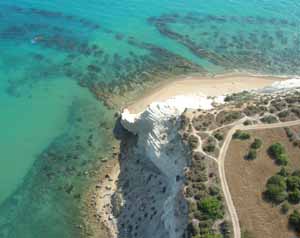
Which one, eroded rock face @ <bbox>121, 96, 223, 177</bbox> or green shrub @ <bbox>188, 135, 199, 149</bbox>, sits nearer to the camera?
green shrub @ <bbox>188, 135, 199, 149</bbox>

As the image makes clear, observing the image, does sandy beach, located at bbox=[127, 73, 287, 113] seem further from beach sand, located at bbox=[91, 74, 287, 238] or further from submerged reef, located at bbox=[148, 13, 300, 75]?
submerged reef, located at bbox=[148, 13, 300, 75]

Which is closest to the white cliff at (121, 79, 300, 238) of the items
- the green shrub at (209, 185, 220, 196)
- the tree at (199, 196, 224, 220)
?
the tree at (199, 196, 224, 220)

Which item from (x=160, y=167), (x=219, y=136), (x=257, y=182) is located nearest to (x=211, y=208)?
(x=257, y=182)

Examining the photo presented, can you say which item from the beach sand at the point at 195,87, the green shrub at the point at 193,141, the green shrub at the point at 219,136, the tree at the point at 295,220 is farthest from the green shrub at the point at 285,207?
the beach sand at the point at 195,87

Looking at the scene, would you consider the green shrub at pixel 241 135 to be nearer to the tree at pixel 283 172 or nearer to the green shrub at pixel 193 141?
the green shrub at pixel 193 141

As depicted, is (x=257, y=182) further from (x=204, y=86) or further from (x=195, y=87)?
(x=204, y=86)
